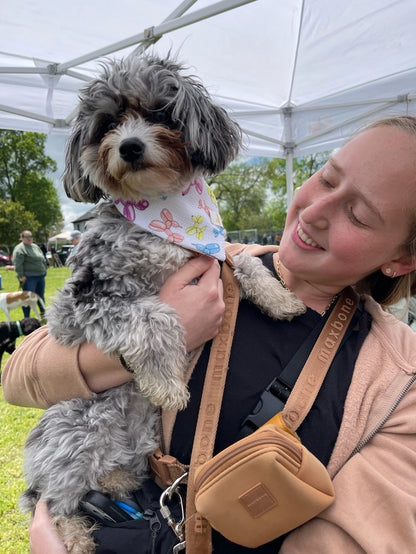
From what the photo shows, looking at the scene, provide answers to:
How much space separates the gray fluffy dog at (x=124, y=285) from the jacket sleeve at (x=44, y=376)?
0.31ft

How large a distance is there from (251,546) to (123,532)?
487mm

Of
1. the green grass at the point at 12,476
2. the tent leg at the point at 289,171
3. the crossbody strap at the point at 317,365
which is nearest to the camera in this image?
the crossbody strap at the point at 317,365

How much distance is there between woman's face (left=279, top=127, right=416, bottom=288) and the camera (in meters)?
1.61

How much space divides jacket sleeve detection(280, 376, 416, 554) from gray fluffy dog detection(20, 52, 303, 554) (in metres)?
0.62

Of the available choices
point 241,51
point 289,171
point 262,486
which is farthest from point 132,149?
point 289,171

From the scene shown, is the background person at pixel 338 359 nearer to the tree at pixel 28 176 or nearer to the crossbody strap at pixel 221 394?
the crossbody strap at pixel 221 394

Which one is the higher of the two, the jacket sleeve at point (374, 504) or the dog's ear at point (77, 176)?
the dog's ear at point (77, 176)

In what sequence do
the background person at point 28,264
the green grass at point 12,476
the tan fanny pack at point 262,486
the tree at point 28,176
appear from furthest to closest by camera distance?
the tree at point 28,176, the background person at point 28,264, the green grass at point 12,476, the tan fanny pack at point 262,486

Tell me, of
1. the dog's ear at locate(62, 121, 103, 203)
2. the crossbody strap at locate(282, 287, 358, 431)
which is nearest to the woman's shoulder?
the crossbody strap at locate(282, 287, 358, 431)

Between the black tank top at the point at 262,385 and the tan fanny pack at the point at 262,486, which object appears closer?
the tan fanny pack at the point at 262,486

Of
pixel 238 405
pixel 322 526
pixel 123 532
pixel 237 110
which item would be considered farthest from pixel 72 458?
pixel 237 110

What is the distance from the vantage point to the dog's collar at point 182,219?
1.99 meters

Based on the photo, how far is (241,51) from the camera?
20.0 feet

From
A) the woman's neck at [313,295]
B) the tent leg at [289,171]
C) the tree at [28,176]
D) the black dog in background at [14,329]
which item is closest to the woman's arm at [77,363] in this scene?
the woman's neck at [313,295]
